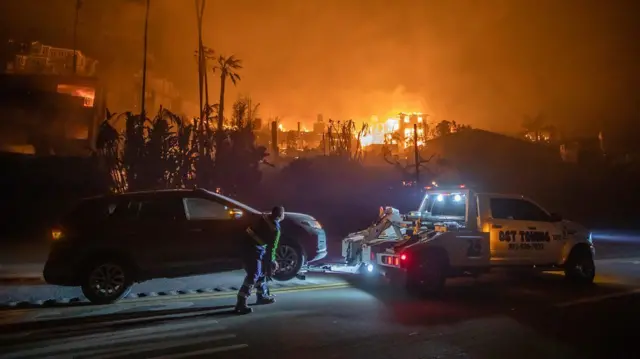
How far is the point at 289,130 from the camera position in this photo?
59.5m

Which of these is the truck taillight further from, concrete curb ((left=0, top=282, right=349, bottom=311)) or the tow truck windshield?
the tow truck windshield

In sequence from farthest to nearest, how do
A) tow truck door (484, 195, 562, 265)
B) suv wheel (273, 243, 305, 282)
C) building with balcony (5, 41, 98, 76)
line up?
building with balcony (5, 41, 98, 76) < suv wheel (273, 243, 305, 282) < tow truck door (484, 195, 562, 265)

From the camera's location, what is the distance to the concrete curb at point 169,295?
8281mm

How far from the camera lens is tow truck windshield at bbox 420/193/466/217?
1003cm

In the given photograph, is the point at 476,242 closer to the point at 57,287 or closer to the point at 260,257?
the point at 260,257

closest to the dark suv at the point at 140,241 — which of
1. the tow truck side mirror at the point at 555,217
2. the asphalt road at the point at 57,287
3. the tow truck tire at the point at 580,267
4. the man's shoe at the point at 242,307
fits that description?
the asphalt road at the point at 57,287

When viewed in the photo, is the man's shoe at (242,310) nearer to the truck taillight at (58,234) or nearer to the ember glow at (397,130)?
the truck taillight at (58,234)

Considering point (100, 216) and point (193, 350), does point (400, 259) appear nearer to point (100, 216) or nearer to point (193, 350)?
point (193, 350)

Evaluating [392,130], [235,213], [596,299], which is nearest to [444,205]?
[596,299]

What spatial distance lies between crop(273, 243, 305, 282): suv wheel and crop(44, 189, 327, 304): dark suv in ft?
3.43

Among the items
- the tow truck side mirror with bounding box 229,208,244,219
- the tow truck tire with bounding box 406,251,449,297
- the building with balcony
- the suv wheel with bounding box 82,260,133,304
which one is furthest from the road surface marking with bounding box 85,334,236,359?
the building with balcony

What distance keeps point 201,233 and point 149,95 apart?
51.1 m

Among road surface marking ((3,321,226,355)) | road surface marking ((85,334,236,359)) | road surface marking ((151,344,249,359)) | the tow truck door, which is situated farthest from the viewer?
the tow truck door

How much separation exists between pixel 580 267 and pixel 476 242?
2833 mm
